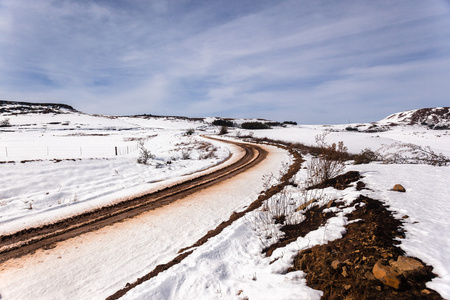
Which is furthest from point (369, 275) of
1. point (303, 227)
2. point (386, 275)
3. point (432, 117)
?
point (432, 117)

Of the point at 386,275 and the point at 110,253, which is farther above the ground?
the point at 386,275

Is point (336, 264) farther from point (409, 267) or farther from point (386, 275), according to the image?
point (409, 267)

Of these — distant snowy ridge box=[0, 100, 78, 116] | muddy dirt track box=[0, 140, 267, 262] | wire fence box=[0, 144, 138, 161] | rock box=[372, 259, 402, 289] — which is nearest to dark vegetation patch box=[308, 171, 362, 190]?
rock box=[372, 259, 402, 289]

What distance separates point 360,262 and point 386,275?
19.3 inches

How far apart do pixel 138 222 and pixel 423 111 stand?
337ft

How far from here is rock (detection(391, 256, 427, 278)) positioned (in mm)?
2393

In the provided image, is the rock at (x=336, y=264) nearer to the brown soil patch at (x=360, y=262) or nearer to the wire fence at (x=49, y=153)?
the brown soil patch at (x=360, y=262)

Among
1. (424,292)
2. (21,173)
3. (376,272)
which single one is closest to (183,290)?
(376,272)

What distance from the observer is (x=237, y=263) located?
4.04 meters

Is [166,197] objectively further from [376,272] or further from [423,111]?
[423,111]

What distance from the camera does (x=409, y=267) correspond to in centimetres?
245

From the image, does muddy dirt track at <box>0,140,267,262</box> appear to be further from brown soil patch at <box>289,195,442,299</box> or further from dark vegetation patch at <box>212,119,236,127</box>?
dark vegetation patch at <box>212,119,236,127</box>

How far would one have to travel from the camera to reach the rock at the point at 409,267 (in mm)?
2393

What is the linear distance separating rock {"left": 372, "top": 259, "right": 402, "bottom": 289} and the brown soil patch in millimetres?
53
